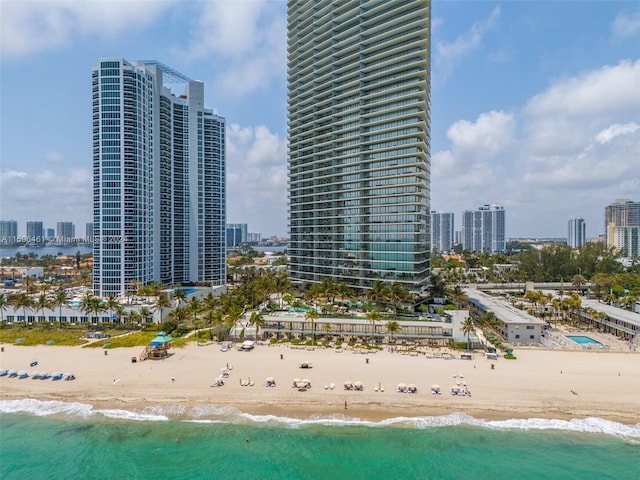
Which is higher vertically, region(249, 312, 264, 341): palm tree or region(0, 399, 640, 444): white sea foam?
region(249, 312, 264, 341): palm tree

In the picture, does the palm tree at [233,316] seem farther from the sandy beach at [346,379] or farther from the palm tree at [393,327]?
the palm tree at [393,327]

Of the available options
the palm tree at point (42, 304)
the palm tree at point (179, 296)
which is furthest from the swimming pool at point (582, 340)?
the palm tree at point (42, 304)

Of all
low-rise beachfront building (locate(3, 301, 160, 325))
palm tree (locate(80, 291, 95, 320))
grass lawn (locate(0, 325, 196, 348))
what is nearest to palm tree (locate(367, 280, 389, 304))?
grass lawn (locate(0, 325, 196, 348))

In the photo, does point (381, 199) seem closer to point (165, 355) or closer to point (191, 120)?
point (165, 355)

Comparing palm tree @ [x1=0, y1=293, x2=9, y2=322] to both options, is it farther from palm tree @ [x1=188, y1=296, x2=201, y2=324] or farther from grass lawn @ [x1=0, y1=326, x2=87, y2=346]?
palm tree @ [x1=188, y1=296, x2=201, y2=324]

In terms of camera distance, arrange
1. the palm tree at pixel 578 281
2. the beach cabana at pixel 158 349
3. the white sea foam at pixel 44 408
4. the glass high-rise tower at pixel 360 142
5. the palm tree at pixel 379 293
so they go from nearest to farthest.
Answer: the white sea foam at pixel 44 408
the beach cabana at pixel 158 349
the palm tree at pixel 379 293
the glass high-rise tower at pixel 360 142
the palm tree at pixel 578 281

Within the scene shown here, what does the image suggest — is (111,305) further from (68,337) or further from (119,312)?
(68,337)
